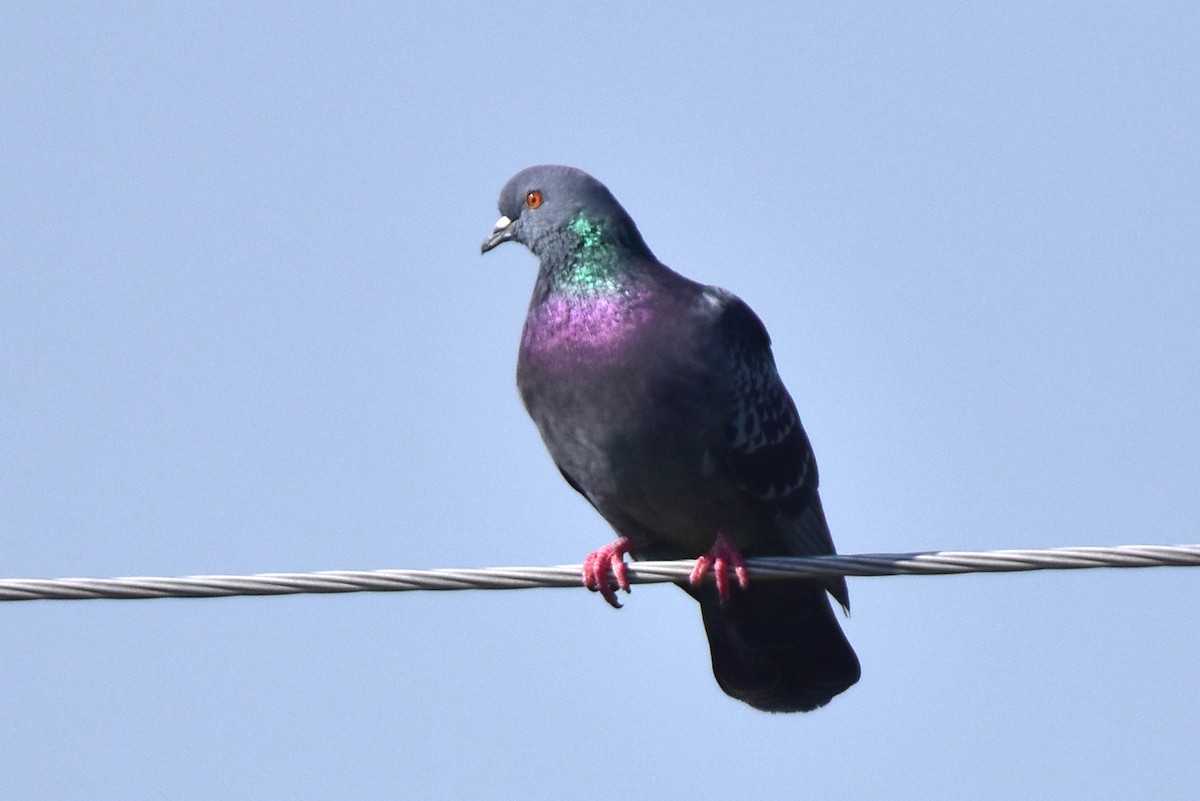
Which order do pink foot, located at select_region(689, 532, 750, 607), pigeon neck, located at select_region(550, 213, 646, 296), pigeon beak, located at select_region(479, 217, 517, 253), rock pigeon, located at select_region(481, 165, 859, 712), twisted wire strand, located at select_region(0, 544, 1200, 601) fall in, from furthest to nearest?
pigeon beak, located at select_region(479, 217, 517, 253), pigeon neck, located at select_region(550, 213, 646, 296), rock pigeon, located at select_region(481, 165, 859, 712), pink foot, located at select_region(689, 532, 750, 607), twisted wire strand, located at select_region(0, 544, 1200, 601)

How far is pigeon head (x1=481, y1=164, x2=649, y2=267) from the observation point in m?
7.45

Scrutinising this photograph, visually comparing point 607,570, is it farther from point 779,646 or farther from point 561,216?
point 561,216

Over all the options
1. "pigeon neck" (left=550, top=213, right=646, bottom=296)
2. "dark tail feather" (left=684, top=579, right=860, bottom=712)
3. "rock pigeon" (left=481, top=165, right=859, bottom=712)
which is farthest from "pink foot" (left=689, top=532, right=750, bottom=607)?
"pigeon neck" (left=550, top=213, right=646, bottom=296)

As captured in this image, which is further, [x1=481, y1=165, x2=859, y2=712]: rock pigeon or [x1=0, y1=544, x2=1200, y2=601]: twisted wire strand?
[x1=481, y1=165, x2=859, y2=712]: rock pigeon

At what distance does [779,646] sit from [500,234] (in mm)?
2035

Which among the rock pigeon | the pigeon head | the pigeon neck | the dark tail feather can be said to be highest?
the pigeon head

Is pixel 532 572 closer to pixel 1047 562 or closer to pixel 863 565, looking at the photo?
pixel 863 565

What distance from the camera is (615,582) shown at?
684cm

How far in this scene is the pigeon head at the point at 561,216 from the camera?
7449 mm

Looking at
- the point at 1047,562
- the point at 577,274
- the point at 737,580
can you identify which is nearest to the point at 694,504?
the point at 737,580

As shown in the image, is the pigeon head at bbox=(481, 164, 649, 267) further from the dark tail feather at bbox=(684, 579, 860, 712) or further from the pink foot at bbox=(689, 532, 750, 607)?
the dark tail feather at bbox=(684, 579, 860, 712)

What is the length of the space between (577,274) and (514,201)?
2.33 feet

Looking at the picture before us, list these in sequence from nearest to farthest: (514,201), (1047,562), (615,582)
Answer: (1047,562) → (615,582) → (514,201)

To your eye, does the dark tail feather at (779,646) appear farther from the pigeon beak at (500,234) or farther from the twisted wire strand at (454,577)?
the twisted wire strand at (454,577)
